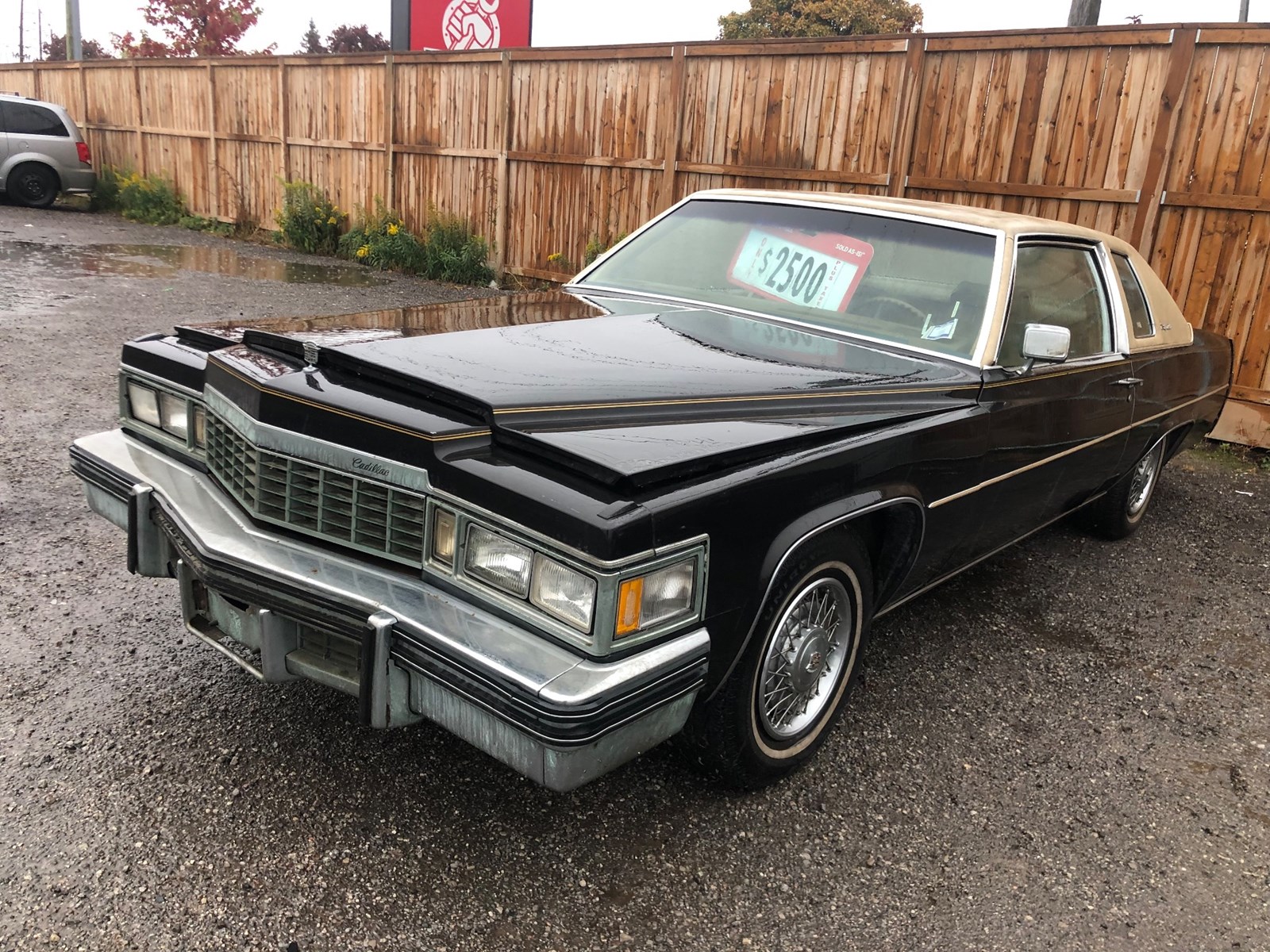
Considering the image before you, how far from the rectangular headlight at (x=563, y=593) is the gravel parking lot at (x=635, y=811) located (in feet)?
2.41

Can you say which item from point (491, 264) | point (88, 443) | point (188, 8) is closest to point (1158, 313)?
point (88, 443)

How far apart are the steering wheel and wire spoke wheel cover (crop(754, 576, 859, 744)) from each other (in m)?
1.14

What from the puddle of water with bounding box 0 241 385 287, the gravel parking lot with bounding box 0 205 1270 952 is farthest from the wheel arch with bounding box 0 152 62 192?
the gravel parking lot with bounding box 0 205 1270 952

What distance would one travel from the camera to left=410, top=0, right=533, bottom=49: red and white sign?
47.0ft

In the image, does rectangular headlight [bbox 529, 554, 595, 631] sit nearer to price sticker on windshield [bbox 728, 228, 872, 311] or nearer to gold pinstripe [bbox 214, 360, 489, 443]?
gold pinstripe [bbox 214, 360, 489, 443]

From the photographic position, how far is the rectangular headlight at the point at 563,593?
6.43ft

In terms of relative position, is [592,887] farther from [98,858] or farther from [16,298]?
[16,298]

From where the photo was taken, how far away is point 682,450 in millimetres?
2164

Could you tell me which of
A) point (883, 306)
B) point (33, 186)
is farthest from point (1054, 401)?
point (33, 186)

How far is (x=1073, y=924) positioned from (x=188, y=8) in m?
40.1

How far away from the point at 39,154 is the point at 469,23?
25.2ft

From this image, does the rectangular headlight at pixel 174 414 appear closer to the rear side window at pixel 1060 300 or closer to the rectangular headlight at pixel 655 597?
the rectangular headlight at pixel 655 597

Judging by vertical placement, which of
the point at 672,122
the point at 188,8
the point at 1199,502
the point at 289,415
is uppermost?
the point at 188,8

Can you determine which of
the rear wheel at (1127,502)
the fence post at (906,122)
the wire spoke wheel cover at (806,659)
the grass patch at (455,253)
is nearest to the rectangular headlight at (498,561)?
the wire spoke wheel cover at (806,659)
